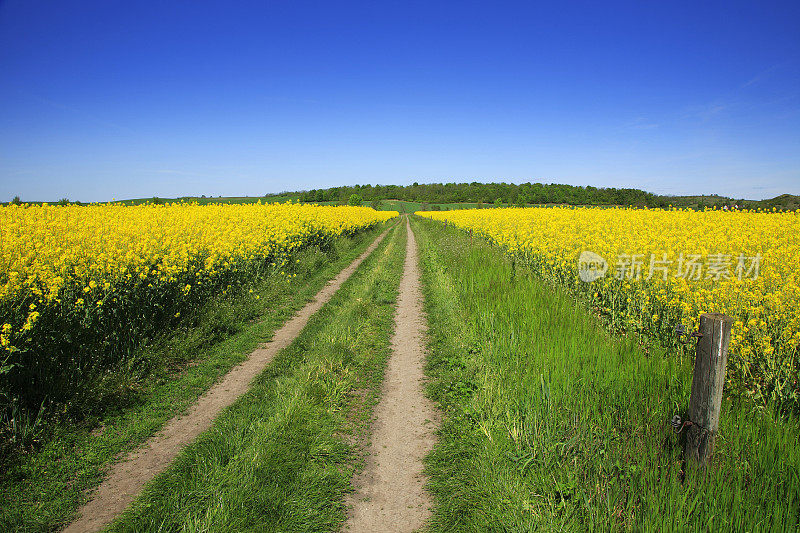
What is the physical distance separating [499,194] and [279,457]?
4201 inches

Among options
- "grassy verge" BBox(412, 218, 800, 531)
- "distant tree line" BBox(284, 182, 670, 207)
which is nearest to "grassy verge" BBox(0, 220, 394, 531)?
"grassy verge" BBox(412, 218, 800, 531)

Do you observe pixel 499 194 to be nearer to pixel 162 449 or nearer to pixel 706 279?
pixel 706 279

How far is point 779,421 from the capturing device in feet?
11.2

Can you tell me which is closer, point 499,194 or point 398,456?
point 398,456

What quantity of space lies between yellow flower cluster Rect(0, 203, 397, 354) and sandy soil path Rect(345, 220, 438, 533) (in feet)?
13.4

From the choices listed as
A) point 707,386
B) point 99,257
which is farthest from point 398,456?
point 99,257

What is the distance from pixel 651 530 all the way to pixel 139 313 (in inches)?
284

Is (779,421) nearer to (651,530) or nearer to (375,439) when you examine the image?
(651,530)
